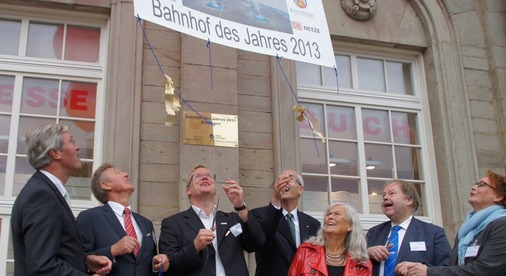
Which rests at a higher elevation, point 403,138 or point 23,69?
point 23,69

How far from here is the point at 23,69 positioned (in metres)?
6.88

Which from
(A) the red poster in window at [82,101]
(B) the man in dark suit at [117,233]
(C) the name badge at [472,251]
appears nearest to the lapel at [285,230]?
(B) the man in dark suit at [117,233]

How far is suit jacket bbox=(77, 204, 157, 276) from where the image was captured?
14.8 feet

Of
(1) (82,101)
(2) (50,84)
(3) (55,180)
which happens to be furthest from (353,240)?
(2) (50,84)

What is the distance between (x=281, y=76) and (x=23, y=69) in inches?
108

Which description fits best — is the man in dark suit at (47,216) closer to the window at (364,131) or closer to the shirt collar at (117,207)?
the shirt collar at (117,207)

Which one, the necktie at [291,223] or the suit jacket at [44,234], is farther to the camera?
the necktie at [291,223]

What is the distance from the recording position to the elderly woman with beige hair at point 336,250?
479 cm

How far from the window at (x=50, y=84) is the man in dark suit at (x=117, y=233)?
1.75 metres

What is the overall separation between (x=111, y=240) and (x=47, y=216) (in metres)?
1.03

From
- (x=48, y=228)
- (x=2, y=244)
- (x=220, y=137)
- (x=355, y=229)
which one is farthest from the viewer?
(x=220, y=137)

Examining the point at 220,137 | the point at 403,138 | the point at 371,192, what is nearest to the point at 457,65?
the point at 403,138

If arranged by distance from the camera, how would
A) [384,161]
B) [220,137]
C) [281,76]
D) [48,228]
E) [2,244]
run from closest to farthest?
[48,228]
[2,244]
[220,137]
[281,76]
[384,161]

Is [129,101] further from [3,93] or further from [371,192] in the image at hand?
[371,192]
